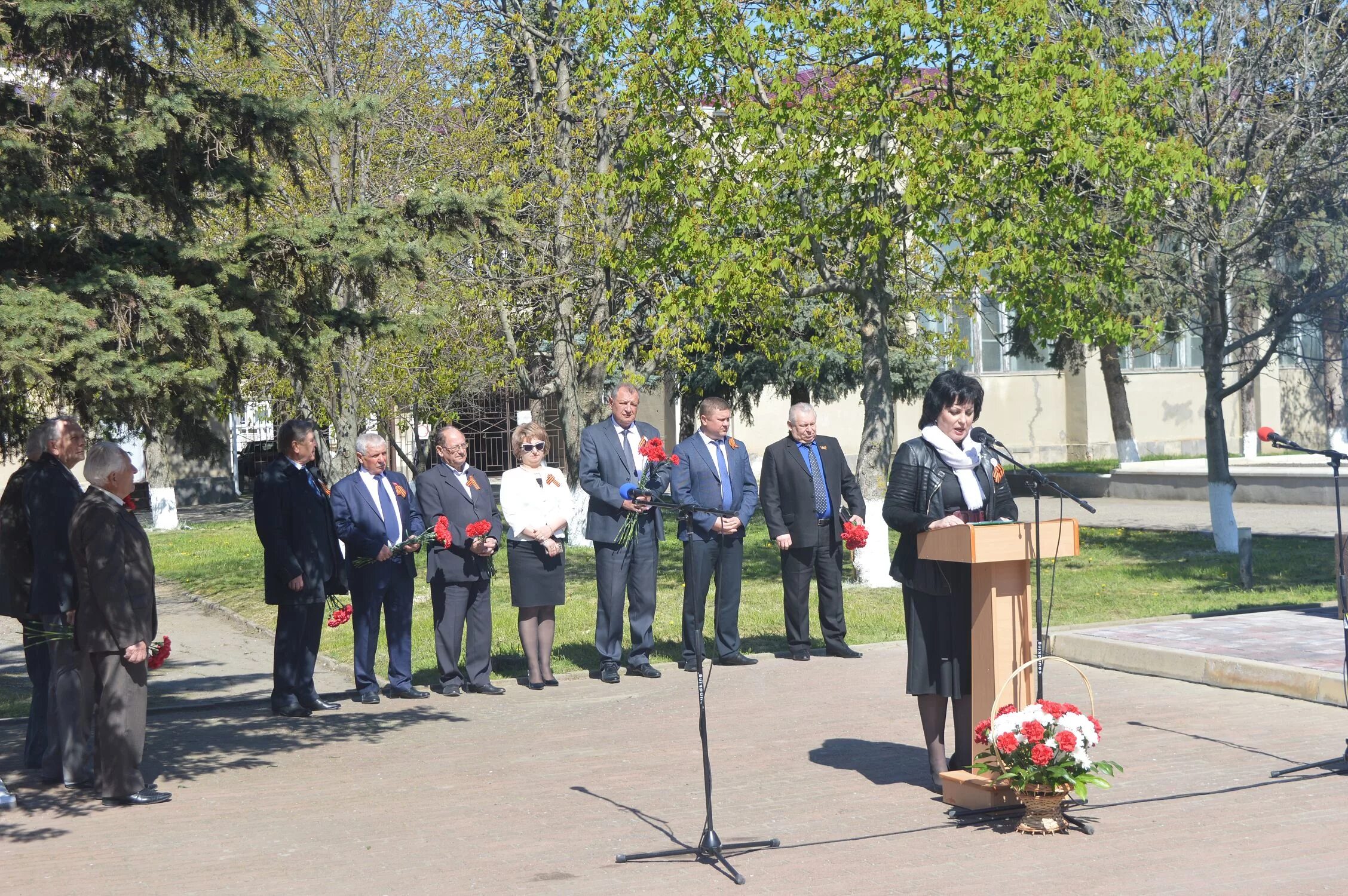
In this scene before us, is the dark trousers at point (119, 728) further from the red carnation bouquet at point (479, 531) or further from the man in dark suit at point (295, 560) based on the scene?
the red carnation bouquet at point (479, 531)

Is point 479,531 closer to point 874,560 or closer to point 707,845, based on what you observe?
point 707,845

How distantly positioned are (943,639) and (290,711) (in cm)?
518

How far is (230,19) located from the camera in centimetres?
897

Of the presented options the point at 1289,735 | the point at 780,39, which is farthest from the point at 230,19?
the point at 780,39

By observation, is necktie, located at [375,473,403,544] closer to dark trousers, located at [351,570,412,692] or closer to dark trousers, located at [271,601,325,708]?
dark trousers, located at [351,570,412,692]

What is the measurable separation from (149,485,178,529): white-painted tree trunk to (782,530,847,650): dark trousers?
23.4 m

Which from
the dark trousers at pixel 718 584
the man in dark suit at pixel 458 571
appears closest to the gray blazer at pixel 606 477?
the dark trousers at pixel 718 584

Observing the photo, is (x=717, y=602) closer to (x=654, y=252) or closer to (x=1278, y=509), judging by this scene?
(x=654, y=252)

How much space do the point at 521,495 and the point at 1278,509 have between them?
790 inches

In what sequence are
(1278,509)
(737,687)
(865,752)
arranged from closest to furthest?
(865,752) < (737,687) < (1278,509)

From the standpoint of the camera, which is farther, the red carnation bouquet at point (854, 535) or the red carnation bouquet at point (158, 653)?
the red carnation bouquet at point (854, 535)

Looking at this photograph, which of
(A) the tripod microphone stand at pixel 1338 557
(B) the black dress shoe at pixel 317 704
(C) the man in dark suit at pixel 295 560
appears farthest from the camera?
(B) the black dress shoe at pixel 317 704

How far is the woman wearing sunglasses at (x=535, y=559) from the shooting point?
11.0 meters

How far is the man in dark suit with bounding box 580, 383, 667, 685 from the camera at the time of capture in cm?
1120
